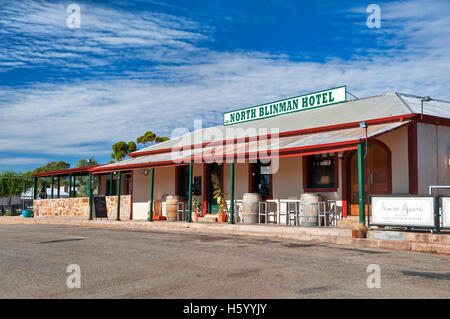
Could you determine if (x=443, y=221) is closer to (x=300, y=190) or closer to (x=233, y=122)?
(x=300, y=190)

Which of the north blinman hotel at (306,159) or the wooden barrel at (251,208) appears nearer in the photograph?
the north blinman hotel at (306,159)

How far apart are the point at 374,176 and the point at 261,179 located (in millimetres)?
4333

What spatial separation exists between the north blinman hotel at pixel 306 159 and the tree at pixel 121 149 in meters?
32.8

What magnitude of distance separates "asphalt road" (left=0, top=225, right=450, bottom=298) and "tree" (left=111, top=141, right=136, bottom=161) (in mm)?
44035

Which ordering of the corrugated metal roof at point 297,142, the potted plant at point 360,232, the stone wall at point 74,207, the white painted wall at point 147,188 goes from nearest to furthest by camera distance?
1. the potted plant at point 360,232
2. the corrugated metal roof at point 297,142
3. the white painted wall at point 147,188
4. the stone wall at point 74,207

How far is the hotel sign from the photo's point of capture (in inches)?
683

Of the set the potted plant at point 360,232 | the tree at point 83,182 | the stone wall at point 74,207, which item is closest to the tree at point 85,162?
the tree at point 83,182

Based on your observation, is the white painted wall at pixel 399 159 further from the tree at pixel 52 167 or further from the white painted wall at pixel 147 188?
the tree at pixel 52 167

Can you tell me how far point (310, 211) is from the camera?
13.2 meters

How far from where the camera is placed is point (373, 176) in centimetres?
1344

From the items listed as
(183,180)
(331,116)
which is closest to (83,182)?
(183,180)

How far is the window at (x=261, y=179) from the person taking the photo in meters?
16.1

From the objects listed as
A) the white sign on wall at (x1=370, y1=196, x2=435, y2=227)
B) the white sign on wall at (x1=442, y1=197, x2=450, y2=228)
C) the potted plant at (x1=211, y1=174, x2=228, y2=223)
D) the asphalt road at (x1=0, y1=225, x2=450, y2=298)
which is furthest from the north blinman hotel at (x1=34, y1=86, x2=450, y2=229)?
the asphalt road at (x1=0, y1=225, x2=450, y2=298)

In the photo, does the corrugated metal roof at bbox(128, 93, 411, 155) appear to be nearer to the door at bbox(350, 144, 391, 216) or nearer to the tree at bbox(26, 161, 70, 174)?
the door at bbox(350, 144, 391, 216)
